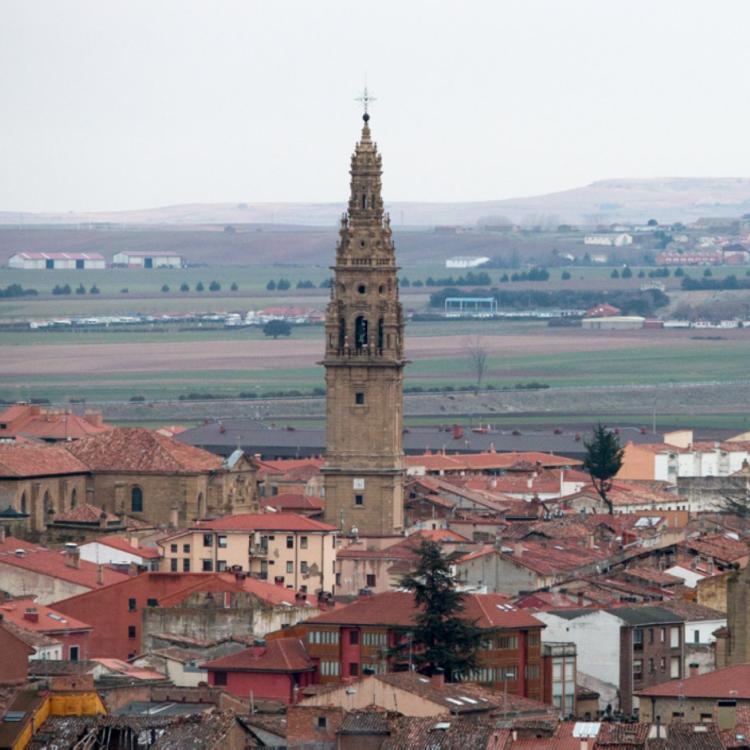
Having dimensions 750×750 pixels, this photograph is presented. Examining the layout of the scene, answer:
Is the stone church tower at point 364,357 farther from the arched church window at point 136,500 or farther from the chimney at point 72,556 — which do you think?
the chimney at point 72,556

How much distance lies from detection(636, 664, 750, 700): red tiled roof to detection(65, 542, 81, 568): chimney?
29.1 m

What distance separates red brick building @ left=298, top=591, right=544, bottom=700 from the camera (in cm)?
7538

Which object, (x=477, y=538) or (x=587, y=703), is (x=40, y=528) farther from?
(x=587, y=703)

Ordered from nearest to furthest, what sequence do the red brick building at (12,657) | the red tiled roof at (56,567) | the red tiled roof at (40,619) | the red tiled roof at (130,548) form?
the red brick building at (12,657) < the red tiled roof at (40,619) < the red tiled roof at (56,567) < the red tiled roof at (130,548)

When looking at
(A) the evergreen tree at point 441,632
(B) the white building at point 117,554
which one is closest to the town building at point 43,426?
(B) the white building at point 117,554

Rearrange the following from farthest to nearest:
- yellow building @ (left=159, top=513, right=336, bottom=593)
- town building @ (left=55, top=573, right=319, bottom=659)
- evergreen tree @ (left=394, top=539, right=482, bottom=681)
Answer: yellow building @ (left=159, top=513, right=336, bottom=593)
town building @ (left=55, top=573, right=319, bottom=659)
evergreen tree @ (left=394, top=539, right=482, bottom=681)

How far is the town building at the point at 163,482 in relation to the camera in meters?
118

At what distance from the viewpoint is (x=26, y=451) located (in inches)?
4683

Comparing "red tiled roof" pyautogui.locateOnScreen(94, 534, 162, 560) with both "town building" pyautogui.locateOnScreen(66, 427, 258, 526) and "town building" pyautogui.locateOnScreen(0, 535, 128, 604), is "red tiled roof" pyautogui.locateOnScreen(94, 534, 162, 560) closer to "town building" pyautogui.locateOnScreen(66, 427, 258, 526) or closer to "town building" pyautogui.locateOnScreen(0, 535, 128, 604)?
"town building" pyautogui.locateOnScreen(0, 535, 128, 604)

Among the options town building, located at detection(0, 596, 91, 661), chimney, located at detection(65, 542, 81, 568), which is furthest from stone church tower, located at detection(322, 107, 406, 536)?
town building, located at detection(0, 596, 91, 661)

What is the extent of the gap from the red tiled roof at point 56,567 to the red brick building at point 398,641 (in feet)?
42.8

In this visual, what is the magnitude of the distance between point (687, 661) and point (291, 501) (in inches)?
1632

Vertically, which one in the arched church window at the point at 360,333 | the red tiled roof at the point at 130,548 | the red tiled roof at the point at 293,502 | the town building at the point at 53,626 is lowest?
the red tiled roof at the point at 293,502

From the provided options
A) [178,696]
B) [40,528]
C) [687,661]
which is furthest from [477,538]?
[178,696]
